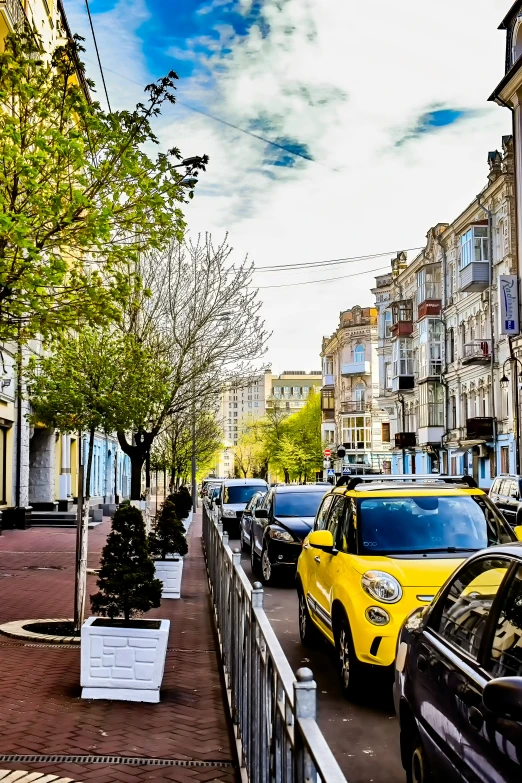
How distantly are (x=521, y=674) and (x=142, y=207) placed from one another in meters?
8.61

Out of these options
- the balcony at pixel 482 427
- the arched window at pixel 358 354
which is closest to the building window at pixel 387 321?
the arched window at pixel 358 354

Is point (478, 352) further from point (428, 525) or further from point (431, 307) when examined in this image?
point (428, 525)

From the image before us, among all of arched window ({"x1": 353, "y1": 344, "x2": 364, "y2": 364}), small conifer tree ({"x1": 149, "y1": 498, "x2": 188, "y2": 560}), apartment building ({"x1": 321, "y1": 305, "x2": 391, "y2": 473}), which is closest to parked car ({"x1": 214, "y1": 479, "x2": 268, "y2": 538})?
small conifer tree ({"x1": 149, "y1": 498, "x2": 188, "y2": 560})

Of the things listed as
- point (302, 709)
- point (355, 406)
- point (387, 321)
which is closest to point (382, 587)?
point (302, 709)

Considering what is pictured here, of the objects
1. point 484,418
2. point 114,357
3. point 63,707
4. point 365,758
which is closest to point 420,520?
point 365,758

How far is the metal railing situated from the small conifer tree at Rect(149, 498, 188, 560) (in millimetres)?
6817

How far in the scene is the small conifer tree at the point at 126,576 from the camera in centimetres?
794

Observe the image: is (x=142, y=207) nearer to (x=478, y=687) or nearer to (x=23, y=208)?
(x=23, y=208)

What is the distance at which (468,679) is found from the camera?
3.84m

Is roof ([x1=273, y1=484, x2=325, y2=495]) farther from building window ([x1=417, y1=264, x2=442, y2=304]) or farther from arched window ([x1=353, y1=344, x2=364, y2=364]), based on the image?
arched window ([x1=353, y1=344, x2=364, y2=364])

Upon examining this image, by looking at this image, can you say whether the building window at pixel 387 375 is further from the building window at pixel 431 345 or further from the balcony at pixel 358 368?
the balcony at pixel 358 368

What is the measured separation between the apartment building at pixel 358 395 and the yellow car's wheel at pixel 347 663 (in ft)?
261

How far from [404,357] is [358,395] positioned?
30.3 meters

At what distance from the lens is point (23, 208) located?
420 inches
